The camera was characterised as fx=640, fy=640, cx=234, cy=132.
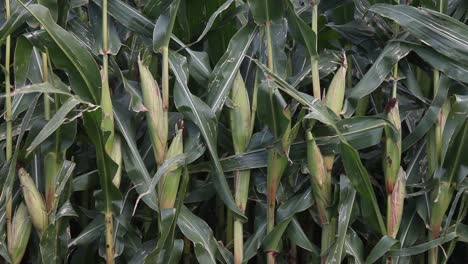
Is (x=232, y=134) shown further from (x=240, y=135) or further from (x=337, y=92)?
(x=337, y=92)

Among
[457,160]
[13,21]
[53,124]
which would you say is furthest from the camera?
[457,160]

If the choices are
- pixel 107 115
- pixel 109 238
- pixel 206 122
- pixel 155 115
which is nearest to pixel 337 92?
pixel 206 122

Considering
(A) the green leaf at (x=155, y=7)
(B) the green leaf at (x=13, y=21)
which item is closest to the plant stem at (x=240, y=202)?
(A) the green leaf at (x=155, y=7)

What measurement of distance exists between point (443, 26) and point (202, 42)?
64 centimetres

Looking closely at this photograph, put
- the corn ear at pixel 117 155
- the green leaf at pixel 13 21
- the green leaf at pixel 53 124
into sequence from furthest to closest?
the corn ear at pixel 117 155, the green leaf at pixel 13 21, the green leaf at pixel 53 124

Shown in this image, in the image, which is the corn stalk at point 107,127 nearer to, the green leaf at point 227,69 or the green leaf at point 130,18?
the green leaf at point 130,18

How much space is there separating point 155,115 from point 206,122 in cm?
12

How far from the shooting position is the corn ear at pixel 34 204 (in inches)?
60.7

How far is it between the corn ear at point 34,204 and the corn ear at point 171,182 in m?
0.30

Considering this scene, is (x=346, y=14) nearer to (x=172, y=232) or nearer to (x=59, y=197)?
(x=172, y=232)

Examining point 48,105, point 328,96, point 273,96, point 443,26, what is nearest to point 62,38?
point 48,105

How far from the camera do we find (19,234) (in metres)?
1.56

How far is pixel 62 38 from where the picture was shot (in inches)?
56.1

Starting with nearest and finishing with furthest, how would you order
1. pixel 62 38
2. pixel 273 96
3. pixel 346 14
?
pixel 62 38 < pixel 273 96 < pixel 346 14
